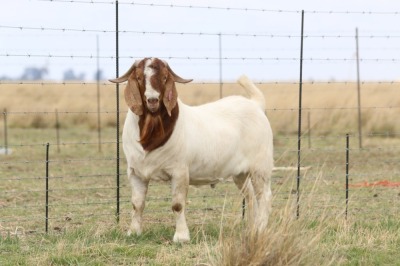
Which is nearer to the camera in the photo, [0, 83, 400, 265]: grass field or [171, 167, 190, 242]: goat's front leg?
[0, 83, 400, 265]: grass field

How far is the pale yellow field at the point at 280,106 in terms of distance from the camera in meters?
28.1

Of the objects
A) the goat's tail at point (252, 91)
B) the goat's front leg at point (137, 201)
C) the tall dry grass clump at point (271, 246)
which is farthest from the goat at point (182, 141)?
the tall dry grass clump at point (271, 246)

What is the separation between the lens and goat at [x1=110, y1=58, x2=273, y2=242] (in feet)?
30.3

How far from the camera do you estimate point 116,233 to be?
9.66 m

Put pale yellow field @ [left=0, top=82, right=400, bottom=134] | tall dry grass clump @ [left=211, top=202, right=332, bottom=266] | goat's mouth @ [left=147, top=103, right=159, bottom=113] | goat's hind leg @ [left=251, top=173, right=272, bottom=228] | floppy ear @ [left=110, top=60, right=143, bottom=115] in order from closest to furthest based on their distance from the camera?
tall dry grass clump @ [left=211, top=202, right=332, bottom=266] < goat's mouth @ [left=147, top=103, right=159, bottom=113] < floppy ear @ [left=110, top=60, right=143, bottom=115] < goat's hind leg @ [left=251, top=173, right=272, bottom=228] < pale yellow field @ [left=0, top=82, right=400, bottom=134]

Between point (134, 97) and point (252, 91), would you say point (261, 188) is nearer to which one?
point (252, 91)

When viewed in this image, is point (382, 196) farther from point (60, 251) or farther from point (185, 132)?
point (60, 251)

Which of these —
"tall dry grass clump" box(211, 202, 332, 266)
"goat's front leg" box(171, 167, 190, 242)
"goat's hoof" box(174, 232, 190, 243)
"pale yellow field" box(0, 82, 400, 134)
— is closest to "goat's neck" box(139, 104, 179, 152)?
"goat's front leg" box(171, 167, 190, 242)

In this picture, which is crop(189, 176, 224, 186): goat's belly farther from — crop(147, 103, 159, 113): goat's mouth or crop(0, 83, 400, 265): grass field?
crop(147, 103, 159, 113): goat's mouth

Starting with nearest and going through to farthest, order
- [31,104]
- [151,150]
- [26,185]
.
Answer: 1. [151,150]
2. [26,185]
3. [31,104]

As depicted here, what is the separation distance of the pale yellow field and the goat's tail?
8.90 m

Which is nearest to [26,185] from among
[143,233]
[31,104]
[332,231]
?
[143,233]

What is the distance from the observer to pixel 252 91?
11156mm

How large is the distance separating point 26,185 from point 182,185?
253 inches
